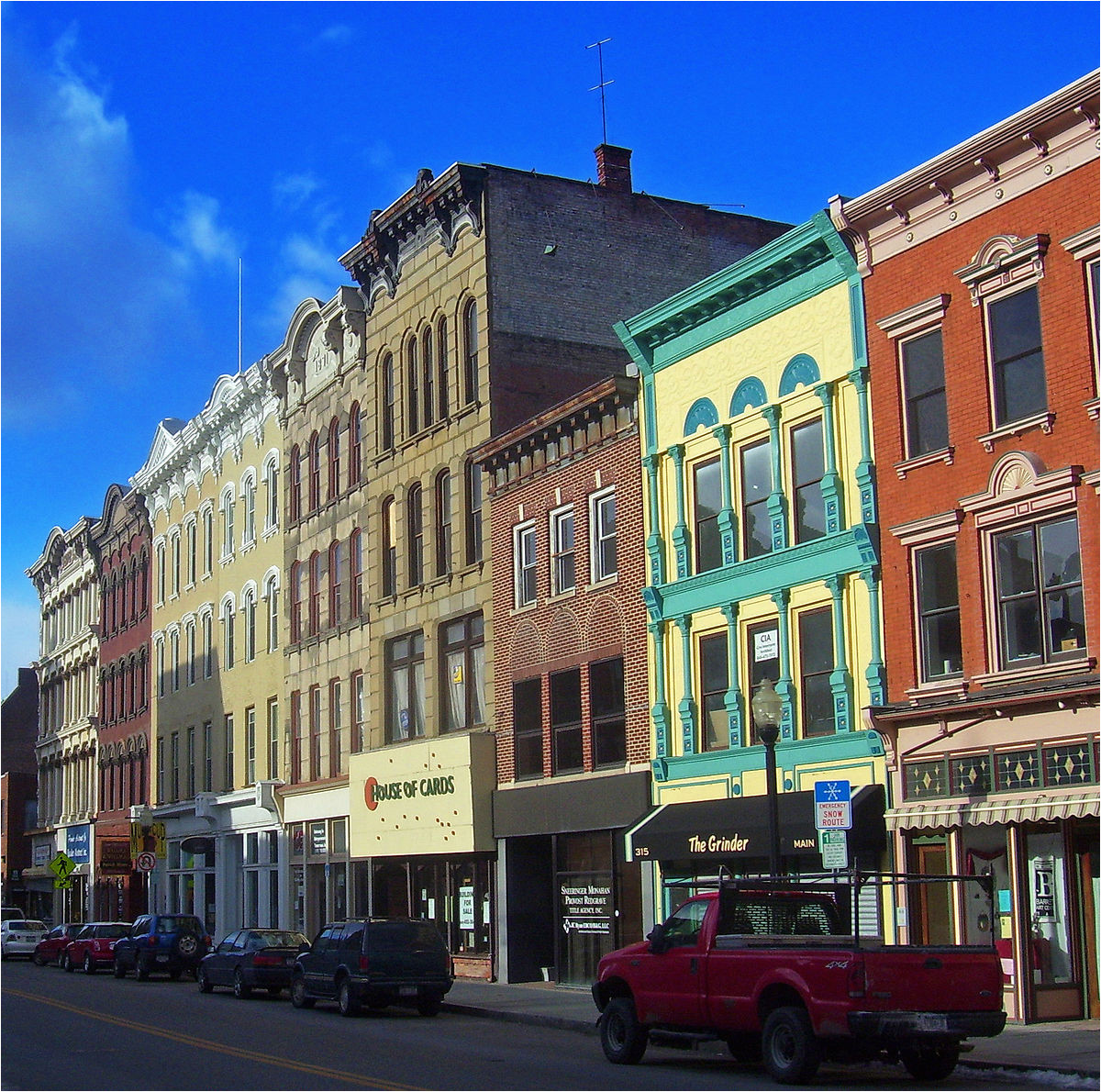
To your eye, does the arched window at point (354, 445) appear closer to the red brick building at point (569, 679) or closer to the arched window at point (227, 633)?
the red brick building at point (569, 679)

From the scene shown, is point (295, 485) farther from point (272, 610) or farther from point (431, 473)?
point (431, 473)

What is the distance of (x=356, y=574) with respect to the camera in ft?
132

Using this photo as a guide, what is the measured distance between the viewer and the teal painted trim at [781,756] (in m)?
22.9

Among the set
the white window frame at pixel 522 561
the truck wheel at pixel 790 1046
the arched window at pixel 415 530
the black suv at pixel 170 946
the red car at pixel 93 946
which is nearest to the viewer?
the truck wheel at pixel 790 1046

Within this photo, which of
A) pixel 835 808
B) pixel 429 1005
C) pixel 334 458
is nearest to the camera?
pixel 835 808

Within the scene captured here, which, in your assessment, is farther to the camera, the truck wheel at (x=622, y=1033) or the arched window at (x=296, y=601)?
the arched window at (x=296, y=601)

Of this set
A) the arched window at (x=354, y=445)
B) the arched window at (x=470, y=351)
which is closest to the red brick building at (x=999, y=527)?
the arched window at (x=470, y=351)

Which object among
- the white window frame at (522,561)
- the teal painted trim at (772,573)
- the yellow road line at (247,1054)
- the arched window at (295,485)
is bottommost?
the yellow road line at (247,1054)

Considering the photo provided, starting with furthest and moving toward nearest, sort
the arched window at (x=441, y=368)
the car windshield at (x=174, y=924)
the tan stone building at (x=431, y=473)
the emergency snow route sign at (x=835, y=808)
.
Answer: the car windshield at (x=174, y=924) → the arched window at (x=441, y=368) → the tan stone building at (x=431, y=473) → the emergency snow route sign at (x=835, y=808)

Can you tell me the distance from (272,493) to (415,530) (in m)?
10.4

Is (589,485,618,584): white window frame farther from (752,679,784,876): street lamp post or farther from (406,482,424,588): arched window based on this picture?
(752,679,784,876): street lamp post

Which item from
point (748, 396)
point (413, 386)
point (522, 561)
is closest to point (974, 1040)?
point (748, 396)

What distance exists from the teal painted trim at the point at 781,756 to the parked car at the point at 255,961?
8.35 m

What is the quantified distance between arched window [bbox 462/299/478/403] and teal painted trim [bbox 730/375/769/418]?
9.55 m
